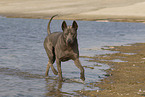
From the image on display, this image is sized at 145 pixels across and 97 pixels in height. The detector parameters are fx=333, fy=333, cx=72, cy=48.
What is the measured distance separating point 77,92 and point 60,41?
6.13ft

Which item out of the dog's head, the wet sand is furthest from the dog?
the wet sand

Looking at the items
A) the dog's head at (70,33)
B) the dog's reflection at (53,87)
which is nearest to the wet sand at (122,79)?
the dog's reflection at (53,87)

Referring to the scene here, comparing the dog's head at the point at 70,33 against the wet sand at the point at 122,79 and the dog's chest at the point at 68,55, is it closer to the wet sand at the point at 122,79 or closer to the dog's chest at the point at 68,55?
the dog's chest at the point at 68,55

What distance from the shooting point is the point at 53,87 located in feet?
33.2

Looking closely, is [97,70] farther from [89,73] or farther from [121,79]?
[121,79]

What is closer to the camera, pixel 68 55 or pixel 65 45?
pixel 65 45

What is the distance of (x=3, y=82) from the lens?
10531 millimetres

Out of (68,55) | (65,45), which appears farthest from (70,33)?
(68,55)

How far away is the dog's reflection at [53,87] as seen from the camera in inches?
360

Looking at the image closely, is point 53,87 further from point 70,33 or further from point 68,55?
point 70,33

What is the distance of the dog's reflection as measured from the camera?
9148 millimetres

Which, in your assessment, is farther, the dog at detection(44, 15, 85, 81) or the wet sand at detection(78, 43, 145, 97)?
the dog at detection(44, 15, 85, 81)

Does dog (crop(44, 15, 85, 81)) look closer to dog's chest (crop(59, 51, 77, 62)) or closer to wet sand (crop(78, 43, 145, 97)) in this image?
dog's chest (crop(59, 51, 77, 62))

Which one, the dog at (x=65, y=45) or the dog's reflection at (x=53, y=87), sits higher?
the dog at (x=65, y=45)
